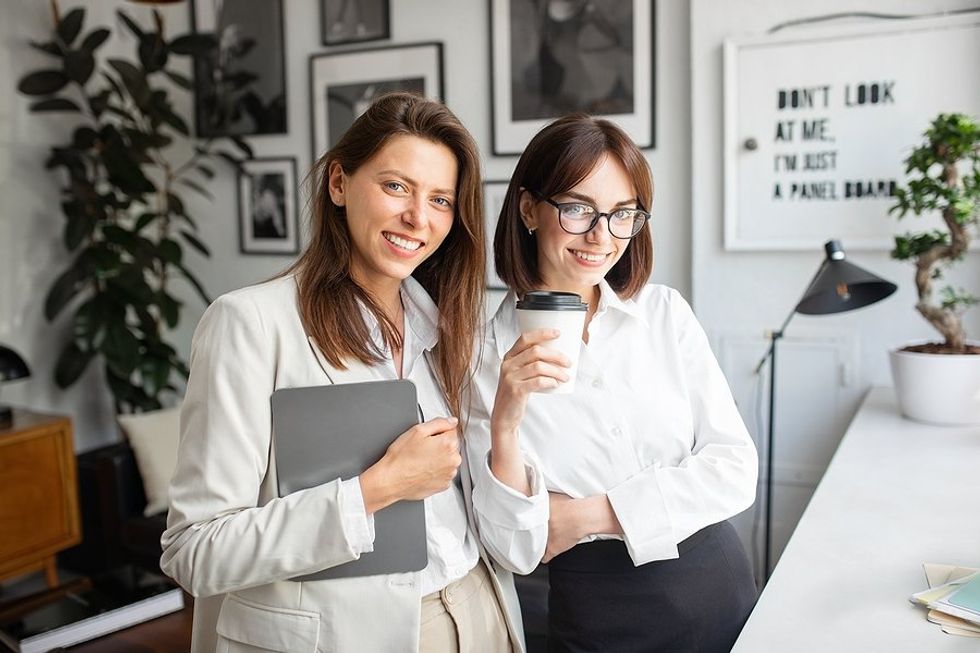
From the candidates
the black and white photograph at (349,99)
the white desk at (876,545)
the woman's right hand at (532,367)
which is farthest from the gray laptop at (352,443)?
the black and white photograph at (349,99)

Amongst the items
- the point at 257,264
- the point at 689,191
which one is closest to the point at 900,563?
the point at 689,191

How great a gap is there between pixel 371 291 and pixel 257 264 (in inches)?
108

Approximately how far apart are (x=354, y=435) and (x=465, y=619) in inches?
14.1

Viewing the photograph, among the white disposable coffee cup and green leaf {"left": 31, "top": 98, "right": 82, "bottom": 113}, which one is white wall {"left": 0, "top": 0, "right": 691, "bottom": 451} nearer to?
green leaf {"left": 31, "top": 98, "right": 82, "bottom": 113}

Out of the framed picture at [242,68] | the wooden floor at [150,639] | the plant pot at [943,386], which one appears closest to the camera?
the wooden floor at [150,639]

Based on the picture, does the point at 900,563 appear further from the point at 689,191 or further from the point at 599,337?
the point at 689,191

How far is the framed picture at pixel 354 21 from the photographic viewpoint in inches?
138

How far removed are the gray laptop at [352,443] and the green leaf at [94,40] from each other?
2.97 metres

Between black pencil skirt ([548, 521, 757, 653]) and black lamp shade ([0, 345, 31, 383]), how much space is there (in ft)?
7.74

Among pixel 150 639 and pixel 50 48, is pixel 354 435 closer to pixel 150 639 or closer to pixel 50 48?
pixel 150 639

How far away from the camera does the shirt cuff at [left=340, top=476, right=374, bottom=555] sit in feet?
3.83

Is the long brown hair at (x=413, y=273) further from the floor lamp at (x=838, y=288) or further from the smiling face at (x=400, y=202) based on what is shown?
the floor lamp at (x=838, y=288)

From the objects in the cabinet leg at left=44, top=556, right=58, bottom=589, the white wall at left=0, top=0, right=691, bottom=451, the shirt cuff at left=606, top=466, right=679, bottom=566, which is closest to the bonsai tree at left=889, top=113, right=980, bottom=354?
the white wall at left=0, top=0, right=691, bottom=451

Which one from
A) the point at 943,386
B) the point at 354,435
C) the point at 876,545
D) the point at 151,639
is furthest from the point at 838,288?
the point at 151,639
